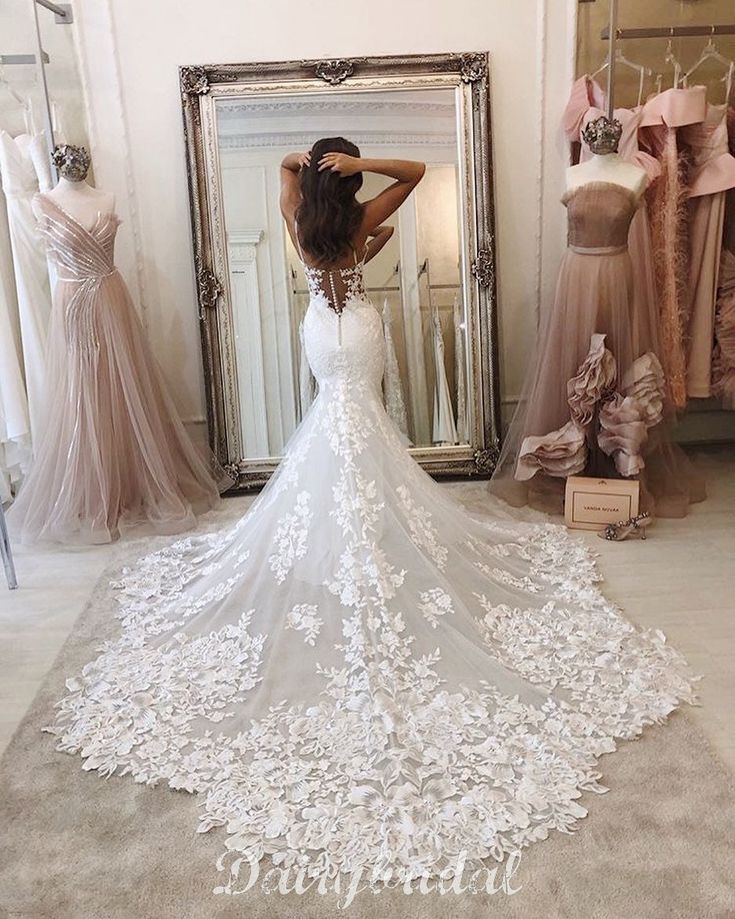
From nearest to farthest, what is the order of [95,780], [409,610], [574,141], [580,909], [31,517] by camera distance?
[580,909] → [95,780] → [409,610] → [31,517] → [574,141]

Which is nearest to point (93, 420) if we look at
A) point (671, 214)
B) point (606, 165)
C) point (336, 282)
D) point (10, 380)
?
point (10, 380)

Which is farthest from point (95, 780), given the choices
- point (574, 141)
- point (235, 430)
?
point (574, 141)

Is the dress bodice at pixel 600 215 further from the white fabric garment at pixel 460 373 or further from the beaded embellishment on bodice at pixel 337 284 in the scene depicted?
the beaded embellishment on bodice at pixel 337 284

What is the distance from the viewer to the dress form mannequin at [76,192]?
336 cm

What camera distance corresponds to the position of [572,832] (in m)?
1.77

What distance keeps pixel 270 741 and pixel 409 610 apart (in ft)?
1.73

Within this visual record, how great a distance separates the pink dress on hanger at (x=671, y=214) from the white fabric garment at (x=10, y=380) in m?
2.64

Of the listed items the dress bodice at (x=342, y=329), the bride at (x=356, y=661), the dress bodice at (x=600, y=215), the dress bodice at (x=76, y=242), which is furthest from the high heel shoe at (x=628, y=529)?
the dress bodice at (x=76, y=242)

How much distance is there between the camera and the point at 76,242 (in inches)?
132

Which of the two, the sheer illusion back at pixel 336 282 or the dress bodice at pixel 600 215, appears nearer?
the sheer illusion back at pixel 336 282

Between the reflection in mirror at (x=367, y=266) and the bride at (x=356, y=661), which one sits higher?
the reflection in mirror at (x=367, y=266)

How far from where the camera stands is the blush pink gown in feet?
11.3

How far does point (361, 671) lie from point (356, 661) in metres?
0.03

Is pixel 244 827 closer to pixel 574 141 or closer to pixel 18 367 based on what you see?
pixel 18 367
